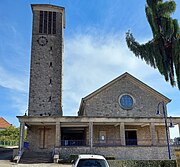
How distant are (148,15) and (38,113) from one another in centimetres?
1807

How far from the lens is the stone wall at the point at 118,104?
88.0 ft

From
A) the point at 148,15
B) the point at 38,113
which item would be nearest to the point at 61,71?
the point at 38,113

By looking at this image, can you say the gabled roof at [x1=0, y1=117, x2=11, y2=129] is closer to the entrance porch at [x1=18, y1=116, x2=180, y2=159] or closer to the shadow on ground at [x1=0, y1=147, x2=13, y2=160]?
the shadow on ground at [x1=0, y1=147, x2=13, y2=160]

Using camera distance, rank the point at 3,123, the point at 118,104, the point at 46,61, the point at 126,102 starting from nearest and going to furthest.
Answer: the point at 118,104 → the point at 126,102 → the point at 46,61 → the point at 3,123

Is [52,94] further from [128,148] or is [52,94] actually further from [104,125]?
[128,148]

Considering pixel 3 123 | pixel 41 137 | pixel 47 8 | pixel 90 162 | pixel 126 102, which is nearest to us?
pixel 90 162

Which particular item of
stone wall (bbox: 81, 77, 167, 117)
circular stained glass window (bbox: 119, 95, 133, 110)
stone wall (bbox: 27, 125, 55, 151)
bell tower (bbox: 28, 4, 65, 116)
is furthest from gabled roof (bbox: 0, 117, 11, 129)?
circular stained glass window (bbox: 119, 95, 133, 110)

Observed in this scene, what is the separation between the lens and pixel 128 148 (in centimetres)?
2245

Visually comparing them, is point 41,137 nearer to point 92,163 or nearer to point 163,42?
point 163,42

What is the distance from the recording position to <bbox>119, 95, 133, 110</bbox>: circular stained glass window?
2719 cm

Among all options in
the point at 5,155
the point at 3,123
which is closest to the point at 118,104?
the point at 5,155

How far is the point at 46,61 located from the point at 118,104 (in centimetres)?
1134

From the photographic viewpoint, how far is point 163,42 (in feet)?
56.6

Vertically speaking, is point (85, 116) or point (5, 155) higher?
point (85, 116)
